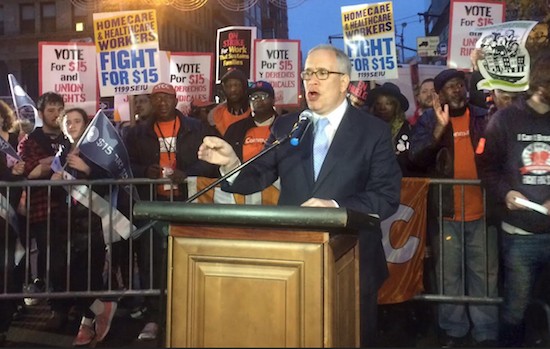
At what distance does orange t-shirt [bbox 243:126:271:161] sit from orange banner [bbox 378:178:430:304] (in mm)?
1497

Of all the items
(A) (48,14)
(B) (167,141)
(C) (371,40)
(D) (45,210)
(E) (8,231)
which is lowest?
(E) (8,231)

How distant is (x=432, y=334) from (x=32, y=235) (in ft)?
12.6

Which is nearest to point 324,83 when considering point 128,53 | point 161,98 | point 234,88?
point 161,98

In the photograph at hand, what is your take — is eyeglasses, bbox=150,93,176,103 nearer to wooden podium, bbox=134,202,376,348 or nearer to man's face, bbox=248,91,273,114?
man's face, bbox=248,91,273,114

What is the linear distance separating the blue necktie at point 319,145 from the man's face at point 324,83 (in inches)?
3.9

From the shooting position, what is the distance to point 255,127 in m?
6.46

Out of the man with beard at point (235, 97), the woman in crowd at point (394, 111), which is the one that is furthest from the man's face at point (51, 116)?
the woman in crowd at point (394, 111)

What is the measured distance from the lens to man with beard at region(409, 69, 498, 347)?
17.4 ft

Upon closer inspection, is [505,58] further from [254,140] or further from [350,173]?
[350,173]

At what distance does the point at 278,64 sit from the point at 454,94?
458 cm

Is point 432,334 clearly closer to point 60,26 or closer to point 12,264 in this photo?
point 12,264

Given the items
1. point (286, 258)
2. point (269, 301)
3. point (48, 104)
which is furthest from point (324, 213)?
point (48, 104)

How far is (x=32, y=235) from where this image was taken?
6137 millimetres

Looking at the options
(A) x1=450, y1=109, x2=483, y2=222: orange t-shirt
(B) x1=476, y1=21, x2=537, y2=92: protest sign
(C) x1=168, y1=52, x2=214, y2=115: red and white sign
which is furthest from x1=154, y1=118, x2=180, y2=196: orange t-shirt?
(C) x1=168, y1=52, x2=214, y2=115: red and white sign
